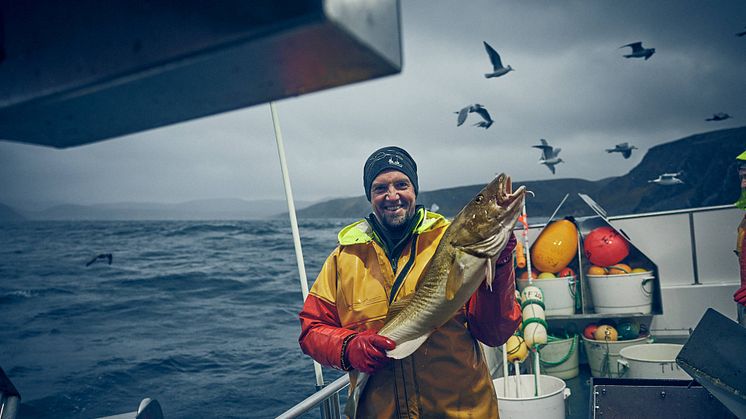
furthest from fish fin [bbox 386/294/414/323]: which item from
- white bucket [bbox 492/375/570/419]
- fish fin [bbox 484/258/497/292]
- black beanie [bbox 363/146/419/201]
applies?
white bucket [bbox 492/375/570/419]

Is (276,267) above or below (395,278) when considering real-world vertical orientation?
below

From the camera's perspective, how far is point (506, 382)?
480 cm

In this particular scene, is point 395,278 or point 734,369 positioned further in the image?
point 395,278

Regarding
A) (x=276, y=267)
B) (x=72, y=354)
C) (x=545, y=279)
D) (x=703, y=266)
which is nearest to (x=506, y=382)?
(x=545, y=279)

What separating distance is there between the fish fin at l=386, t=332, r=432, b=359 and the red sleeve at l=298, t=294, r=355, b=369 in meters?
0.29

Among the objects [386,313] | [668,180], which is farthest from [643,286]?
[668,180]

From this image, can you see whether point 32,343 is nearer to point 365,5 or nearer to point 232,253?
point 232,253

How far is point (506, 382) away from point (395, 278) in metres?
2.56

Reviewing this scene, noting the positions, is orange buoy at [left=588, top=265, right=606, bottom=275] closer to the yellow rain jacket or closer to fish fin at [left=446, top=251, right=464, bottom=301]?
the yellow rain jacket

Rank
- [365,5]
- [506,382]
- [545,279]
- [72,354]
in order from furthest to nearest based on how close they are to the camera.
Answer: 1. [72,354]
2. [545,279]
3. [506,382]
4. [365,5]

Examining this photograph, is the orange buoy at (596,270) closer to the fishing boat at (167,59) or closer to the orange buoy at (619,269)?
→ the orange buoy at (619,269)

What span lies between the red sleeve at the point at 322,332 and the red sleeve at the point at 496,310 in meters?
0.72

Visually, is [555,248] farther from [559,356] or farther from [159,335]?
[159,335]

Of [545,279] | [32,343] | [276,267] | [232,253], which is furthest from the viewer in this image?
[232,253]
